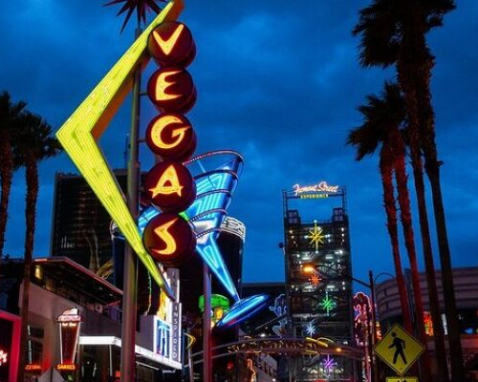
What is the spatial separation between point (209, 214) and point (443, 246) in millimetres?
25949

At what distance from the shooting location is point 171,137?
1781cm

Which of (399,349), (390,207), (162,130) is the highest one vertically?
(390,207)

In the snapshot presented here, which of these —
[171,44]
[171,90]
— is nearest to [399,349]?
[171,90]

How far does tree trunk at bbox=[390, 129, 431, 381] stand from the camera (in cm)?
2755

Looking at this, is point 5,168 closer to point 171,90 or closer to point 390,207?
point 171,90

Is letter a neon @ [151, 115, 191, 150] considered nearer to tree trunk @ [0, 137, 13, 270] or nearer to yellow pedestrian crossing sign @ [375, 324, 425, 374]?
yellow pedestrian crossing sign @ [375, 324, 425, 374]

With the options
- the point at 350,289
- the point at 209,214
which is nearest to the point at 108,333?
the point at 209,214

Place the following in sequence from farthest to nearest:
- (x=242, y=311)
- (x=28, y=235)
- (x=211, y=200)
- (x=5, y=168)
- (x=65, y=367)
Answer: (x=242, y=311)
(x=211, y=200)
(x=65, y=367)
(x=28, y=235)
(x=5, y=168)

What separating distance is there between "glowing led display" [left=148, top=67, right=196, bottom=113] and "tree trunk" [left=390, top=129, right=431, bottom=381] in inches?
533

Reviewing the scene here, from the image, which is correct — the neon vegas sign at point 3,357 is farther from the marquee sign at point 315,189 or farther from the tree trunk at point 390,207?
the marquee sign at point 315,189

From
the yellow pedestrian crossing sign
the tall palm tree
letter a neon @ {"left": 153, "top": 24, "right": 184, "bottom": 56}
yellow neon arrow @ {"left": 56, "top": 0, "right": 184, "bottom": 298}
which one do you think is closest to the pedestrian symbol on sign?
the yellow pedestrian crossing sign

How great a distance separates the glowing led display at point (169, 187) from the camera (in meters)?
17.2

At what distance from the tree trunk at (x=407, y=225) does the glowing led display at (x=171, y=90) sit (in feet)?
44.4

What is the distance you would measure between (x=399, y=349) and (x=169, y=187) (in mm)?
6813
